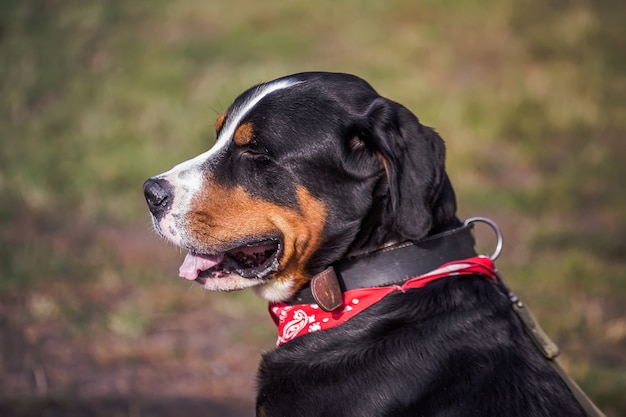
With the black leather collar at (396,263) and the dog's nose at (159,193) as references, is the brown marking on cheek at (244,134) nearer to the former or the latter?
the dog's nose at (159,193)

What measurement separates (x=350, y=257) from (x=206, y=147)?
6.60 metres

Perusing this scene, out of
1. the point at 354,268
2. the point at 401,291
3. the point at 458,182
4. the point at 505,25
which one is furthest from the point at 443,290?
the point at 505,25

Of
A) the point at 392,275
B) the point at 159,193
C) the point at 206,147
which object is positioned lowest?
the point at 206,147

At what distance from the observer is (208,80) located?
11.2 meters

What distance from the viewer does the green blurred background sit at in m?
5.57

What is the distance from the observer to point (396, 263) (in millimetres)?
3217

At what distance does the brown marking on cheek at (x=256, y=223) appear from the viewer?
3.34 meters

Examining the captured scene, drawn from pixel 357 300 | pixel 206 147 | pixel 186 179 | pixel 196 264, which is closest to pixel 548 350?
pixel 357 300

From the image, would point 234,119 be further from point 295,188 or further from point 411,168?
point 411,168

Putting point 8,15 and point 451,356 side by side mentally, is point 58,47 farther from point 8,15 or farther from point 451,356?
point 451,356

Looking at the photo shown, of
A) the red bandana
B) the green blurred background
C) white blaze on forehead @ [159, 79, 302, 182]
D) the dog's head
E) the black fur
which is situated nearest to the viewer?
the black fur

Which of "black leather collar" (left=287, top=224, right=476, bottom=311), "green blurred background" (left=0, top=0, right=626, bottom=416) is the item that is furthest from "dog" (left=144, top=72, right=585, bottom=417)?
"green blurred background" (left=0, top=0, right=626, bottom=416)

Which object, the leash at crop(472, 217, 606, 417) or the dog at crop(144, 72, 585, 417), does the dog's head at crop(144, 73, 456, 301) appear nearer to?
the dog at crop(144, 72, 585, 417)

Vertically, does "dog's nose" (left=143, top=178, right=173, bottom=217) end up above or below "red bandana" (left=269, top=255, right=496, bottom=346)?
above
